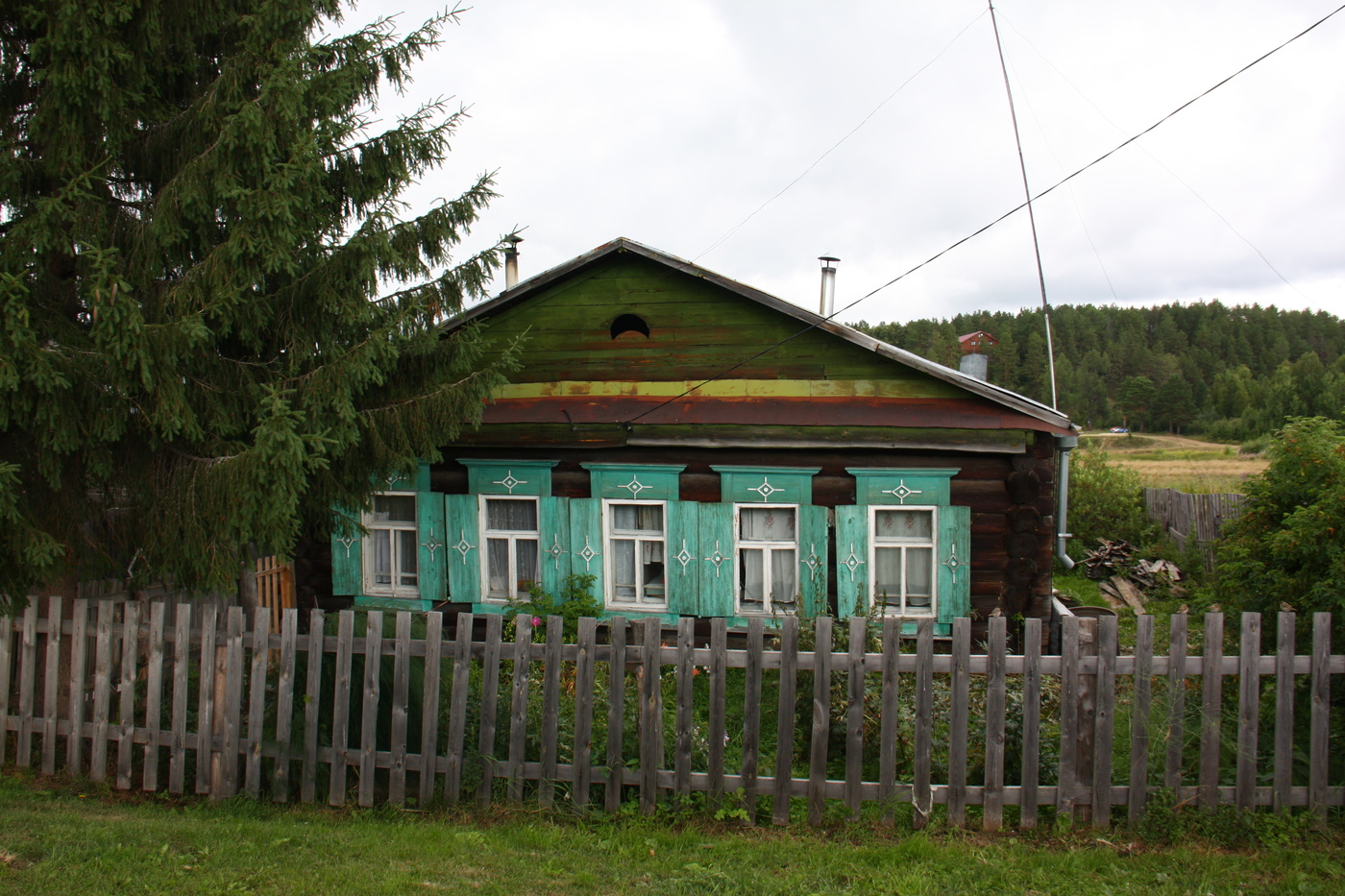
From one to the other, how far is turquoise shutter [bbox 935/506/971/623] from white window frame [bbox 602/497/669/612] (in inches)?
117

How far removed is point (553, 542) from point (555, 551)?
0.37ft

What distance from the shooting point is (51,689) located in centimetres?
559

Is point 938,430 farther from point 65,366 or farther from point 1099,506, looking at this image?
point 1099,506

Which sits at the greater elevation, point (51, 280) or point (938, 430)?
point (51, 280)

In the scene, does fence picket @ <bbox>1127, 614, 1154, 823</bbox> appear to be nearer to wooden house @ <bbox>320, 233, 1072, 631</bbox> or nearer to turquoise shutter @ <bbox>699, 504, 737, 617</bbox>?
wooden house @ <bbox>320, 233, 1072, 631</bbox>

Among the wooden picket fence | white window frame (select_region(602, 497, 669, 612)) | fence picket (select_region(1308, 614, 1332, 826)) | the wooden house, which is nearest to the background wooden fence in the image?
the wooden house

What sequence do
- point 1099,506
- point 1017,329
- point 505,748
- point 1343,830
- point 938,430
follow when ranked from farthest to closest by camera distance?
1. point 1017,329
2. point 1099,506
3. point 938,430
4. point 505,748
5. point 1343,830

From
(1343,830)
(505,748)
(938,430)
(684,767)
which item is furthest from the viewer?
(938,430)

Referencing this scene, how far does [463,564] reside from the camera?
9.55m

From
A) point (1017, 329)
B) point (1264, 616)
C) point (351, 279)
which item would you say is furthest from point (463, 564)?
point (1017, 329)

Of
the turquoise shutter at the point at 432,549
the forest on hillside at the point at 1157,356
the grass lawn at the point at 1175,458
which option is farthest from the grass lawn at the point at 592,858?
the forest on hillside at the point at 1157,356

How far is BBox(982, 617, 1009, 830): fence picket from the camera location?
4684 millimetres

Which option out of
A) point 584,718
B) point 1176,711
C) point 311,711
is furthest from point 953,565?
point 311,711

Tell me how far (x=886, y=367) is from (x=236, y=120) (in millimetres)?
6397
